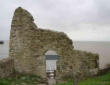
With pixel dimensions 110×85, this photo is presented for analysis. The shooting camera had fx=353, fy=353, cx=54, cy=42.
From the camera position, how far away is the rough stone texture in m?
24.1

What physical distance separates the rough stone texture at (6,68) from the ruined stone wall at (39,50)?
0.77m

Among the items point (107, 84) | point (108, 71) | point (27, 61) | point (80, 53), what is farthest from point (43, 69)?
point (107, 84)

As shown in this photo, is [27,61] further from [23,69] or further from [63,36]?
[63,36]

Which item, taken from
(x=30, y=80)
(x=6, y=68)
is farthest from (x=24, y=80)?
(x=6, y=68)

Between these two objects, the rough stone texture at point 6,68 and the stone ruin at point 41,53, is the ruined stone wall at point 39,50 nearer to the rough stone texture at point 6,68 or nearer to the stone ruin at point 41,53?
the stone ruin at point 41,53

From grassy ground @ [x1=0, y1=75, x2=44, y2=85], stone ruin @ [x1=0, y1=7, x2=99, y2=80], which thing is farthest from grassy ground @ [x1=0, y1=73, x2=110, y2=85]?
stone ruin @ [x1=0, y1=7, x2=99, y2=80]

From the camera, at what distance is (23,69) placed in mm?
26406

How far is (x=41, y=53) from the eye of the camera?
86.8 feet

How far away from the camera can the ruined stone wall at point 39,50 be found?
2645 cm

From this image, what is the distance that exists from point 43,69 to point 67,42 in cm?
271

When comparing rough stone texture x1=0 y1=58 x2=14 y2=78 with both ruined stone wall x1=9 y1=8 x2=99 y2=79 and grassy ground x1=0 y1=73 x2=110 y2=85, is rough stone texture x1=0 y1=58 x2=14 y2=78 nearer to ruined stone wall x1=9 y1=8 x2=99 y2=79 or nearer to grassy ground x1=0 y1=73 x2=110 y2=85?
grassy ground x1=0 y1=73 x2=110 y2=85

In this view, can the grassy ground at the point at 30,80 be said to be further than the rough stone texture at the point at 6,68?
No

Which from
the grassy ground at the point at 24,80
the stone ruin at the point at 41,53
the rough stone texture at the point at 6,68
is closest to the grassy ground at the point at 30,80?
the grassy ground at the point at 24,80

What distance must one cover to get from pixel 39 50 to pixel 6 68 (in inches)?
120
